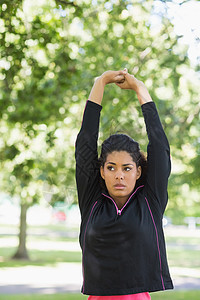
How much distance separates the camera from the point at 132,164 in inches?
98.2

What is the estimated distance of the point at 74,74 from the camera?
7.08 meters

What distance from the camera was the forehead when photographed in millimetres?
2479

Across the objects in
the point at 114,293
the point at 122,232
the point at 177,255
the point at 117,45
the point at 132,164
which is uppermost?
the point at 117,45

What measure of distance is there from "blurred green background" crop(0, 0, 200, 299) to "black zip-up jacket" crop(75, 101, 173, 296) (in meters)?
2.65

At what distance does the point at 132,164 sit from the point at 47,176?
9471 millimetres

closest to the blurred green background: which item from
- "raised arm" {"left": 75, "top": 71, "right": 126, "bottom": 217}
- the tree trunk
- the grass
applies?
the grass

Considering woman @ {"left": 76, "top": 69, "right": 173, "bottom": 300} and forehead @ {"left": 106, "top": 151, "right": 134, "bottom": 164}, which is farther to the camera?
forehead @ {"left": 106, "top": 151, "right": 134, "bottom": 164}

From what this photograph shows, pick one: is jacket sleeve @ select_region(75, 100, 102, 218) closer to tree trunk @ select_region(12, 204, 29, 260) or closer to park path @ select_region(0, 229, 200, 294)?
park path @ select_region(0, 229, 200, 294)

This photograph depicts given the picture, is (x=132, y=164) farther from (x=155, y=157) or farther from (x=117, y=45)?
(x=117, y=45)

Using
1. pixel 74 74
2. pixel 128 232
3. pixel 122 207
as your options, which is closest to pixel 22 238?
pixel 74 74

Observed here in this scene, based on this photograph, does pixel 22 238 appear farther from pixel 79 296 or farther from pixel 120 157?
pixel 120 157

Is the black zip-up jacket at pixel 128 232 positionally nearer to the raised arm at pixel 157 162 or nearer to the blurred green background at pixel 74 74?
the raised arm at pixel 157 162

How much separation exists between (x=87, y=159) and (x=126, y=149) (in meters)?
0.22

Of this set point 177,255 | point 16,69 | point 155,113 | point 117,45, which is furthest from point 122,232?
point 177,255
